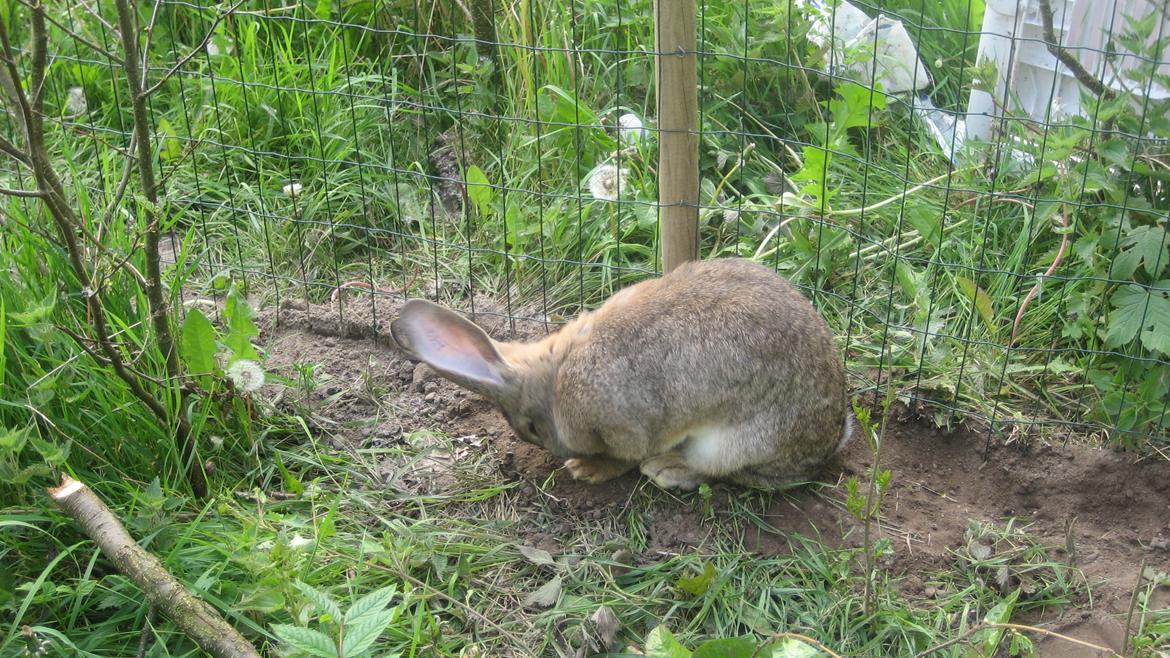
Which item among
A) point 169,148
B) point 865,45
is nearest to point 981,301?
point 865,45

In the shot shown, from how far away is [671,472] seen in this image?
12.6 feet

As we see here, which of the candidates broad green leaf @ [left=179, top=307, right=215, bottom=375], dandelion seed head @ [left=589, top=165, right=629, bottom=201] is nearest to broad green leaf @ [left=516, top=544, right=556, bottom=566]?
broad green leaf @ [left=179, top=307, right=215, bottom=375]

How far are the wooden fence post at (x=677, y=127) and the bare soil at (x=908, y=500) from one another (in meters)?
0.88

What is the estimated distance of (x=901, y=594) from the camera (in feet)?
11.4

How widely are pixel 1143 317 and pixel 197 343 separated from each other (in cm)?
296

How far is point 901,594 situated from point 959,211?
1.70m

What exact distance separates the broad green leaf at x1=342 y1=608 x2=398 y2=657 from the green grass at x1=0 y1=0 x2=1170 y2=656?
0.55 feet

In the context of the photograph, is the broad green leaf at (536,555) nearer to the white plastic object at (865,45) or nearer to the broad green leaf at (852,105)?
the broad green leaf at (852,105)

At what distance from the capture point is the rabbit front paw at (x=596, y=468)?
3.91 meters

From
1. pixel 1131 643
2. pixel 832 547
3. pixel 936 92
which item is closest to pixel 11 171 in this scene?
pixel 832 547

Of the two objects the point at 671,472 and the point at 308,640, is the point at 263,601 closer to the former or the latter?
the point at 308,640

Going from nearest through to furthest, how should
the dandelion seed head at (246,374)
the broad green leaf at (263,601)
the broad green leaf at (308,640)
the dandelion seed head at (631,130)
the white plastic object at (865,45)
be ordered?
the broad green leaf at (308,640)
the broad green leaf at (263,601)
the dandelion seed head at (246,374)
the dandelion seed head at (631,130)
the white plastic object at (865,45)

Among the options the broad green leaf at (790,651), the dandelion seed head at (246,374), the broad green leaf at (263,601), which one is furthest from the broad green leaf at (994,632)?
the dandelion seed head at (246,374)

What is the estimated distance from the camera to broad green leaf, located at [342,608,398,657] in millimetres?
2635
